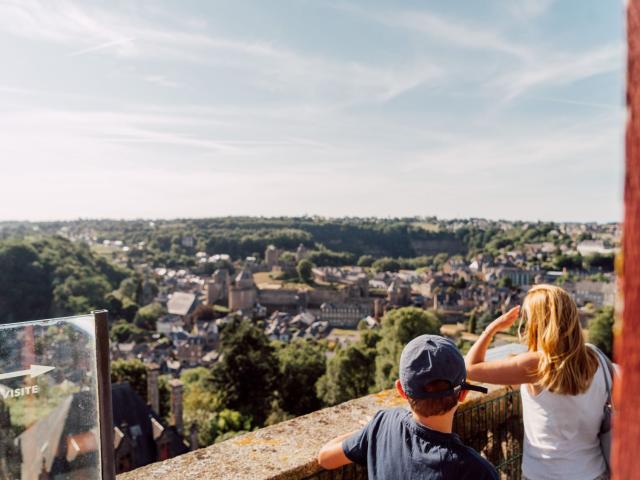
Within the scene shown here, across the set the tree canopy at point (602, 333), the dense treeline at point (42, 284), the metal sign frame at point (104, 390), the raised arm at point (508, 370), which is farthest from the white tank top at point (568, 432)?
the dense treeline at point (42, 284)

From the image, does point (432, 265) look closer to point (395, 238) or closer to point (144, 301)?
point (395, 238)

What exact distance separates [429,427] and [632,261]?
Result: 1.37 m

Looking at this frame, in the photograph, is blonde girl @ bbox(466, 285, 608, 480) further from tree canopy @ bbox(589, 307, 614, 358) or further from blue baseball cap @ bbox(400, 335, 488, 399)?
tree canopy @ bbox(589, 307, 614, 358)

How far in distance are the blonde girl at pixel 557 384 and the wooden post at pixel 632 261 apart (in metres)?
1.78

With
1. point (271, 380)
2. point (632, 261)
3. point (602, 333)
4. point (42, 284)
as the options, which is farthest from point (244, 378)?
point (42, 284)

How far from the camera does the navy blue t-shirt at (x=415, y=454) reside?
158cm

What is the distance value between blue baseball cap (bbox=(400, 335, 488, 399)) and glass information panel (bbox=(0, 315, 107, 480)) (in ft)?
3.08

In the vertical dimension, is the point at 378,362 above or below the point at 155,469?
below

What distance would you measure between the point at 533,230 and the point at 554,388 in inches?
5288

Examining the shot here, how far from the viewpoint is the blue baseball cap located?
1.64 metres

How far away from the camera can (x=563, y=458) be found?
7.04 ft

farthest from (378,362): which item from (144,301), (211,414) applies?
(144,301)

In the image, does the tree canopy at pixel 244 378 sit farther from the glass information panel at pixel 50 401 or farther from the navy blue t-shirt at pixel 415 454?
the glass information panel at pixel 50 401

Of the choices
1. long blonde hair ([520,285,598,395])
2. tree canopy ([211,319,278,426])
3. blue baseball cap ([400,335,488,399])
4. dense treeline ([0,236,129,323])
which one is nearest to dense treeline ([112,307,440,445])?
tree canopy ([211,319,278,426])
